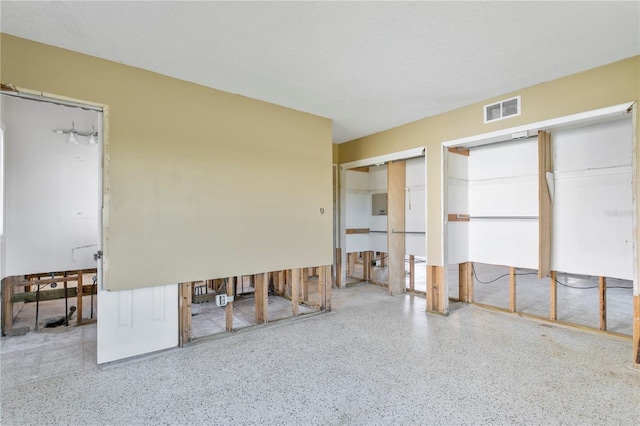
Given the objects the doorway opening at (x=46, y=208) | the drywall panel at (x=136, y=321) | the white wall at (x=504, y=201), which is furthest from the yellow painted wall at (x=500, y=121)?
the doorway opening at (x=46, y=208)

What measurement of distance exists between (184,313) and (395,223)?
3.59m

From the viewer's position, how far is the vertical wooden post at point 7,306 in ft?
11.3

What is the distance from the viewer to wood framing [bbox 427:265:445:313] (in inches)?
165

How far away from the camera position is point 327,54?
2684 mm

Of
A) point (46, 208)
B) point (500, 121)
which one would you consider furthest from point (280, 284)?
point (500, 121)

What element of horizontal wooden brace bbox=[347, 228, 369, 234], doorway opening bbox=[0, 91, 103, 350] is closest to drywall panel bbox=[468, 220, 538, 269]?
horizontal wooden brace bbox=[347, 228, 369, 234]

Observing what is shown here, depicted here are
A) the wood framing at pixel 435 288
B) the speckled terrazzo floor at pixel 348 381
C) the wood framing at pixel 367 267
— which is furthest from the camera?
the wood framing at pixel 367 267

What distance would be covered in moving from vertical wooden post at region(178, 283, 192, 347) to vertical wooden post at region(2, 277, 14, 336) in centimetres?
214

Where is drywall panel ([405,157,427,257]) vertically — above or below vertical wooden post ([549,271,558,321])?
above

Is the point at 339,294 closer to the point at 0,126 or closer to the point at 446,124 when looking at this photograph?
the point at 446,124

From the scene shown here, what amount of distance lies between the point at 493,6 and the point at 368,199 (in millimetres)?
4407

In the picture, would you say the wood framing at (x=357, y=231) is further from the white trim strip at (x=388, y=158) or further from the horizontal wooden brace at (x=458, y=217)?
A: the horizontal wooden brace at (x=458, y=217)

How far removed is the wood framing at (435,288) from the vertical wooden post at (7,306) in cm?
519

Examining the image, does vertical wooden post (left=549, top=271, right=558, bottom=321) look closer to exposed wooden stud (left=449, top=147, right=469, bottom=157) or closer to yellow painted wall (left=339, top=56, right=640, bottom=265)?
yellow painted wall (left=339, top=56, right=640, bottom=265)
